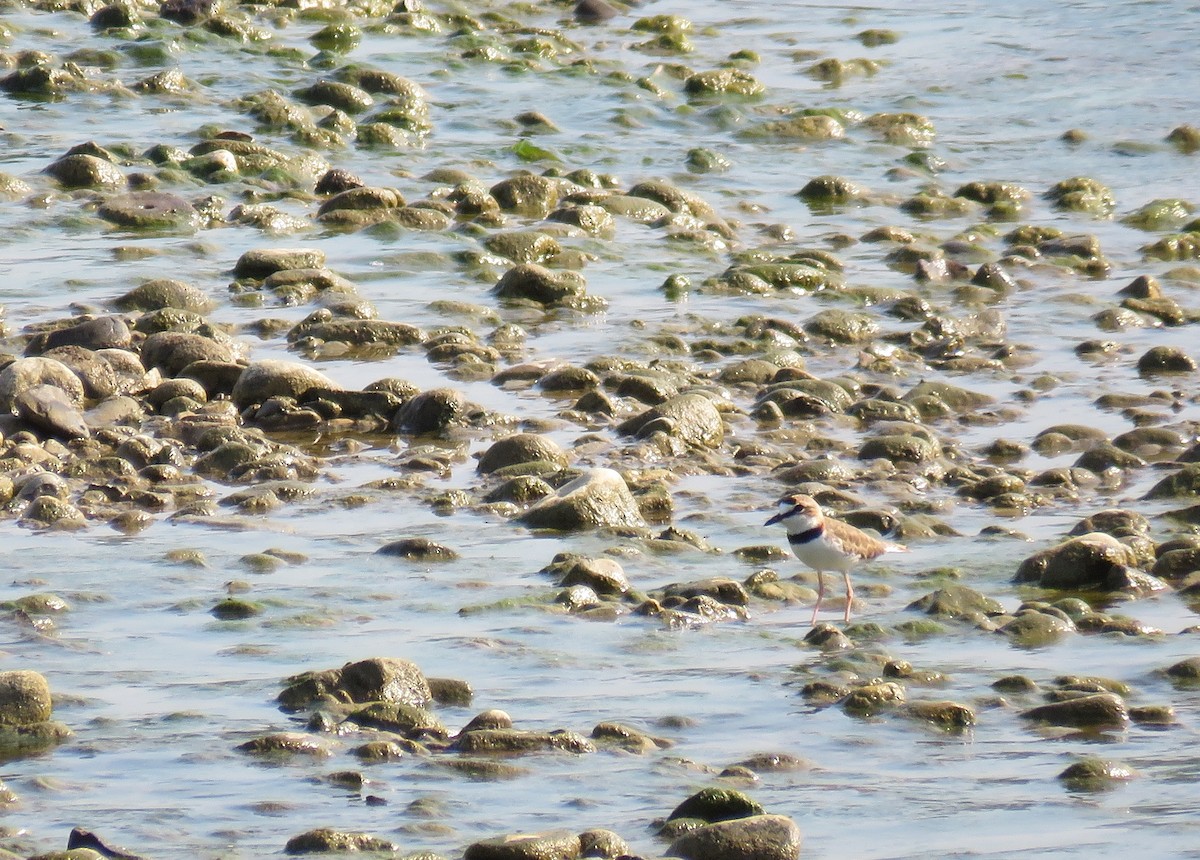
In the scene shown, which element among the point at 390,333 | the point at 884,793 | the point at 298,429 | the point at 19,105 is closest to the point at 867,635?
the point at 884,793

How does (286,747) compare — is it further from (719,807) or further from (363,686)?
(719,807)

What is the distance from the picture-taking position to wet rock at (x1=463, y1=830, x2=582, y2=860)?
16.4ft

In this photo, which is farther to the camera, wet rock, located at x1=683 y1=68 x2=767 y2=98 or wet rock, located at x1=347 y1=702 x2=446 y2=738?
wet rock, located at x1=683 y1=68 x2=767 y2=98

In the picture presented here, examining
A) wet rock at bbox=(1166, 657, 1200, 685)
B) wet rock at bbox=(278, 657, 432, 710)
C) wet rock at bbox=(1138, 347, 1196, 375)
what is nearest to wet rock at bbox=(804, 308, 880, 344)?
wet rock at bbox=(1138, 347, 1196, 375)

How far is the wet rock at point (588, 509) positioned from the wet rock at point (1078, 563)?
67.9 inches

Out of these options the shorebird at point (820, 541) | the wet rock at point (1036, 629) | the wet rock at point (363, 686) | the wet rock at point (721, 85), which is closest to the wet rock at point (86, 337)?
the shorebird at point (820, 541)

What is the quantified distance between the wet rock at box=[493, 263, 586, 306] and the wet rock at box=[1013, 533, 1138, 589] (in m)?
4.85

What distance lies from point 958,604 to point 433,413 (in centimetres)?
342

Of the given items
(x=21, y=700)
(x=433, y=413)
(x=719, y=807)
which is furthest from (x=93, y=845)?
(x=433, y=413)

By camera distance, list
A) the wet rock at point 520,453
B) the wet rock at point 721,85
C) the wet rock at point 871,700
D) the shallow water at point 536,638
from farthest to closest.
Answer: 1. the wet rock at point 721,85
2. the wet rock at point 520,453
3. the wet rock at point 871,700
4. the shallow water at point 536,638

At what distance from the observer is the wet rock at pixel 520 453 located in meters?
9.20

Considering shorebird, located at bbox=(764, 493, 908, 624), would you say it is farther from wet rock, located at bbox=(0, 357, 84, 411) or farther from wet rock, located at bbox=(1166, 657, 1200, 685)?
wet rock, located at bbox=(0, 357, 84, 411)

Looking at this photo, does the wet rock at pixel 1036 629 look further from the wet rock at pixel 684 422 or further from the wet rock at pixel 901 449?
the wet rock at pixel 684 422

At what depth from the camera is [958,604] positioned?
7.44m
